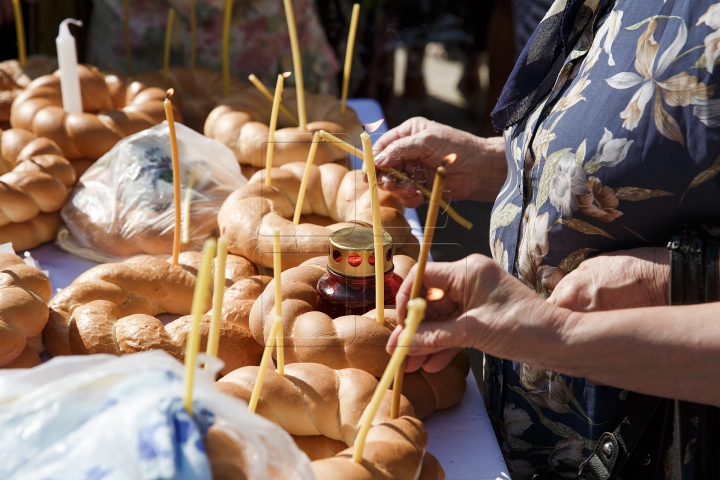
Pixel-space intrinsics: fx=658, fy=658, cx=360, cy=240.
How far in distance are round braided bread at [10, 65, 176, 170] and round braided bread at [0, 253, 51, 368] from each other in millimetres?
550

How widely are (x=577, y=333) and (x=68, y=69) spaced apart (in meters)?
1.31

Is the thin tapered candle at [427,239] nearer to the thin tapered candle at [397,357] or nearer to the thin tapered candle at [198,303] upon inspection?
the thin tapered candle at [397,357]

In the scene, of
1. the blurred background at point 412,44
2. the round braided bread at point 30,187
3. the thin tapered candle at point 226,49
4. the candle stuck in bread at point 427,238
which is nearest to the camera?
the candle stuck in bread at point 427,238

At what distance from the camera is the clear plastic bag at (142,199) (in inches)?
51.6

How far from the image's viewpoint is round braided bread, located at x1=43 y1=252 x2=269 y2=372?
0.91 m

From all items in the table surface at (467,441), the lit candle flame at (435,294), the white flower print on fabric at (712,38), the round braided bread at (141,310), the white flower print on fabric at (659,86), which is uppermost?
the white flower print on fabric at (712,38)

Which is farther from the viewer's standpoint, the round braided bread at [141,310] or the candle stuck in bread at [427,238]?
the round braided bread at [141,310]

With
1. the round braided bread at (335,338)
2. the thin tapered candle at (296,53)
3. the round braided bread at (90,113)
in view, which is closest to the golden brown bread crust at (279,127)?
the thin tapered candle at (296,53)

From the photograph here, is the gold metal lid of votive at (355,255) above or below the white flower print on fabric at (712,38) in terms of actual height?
below

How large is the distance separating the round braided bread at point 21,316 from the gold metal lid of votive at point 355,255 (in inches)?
16.7

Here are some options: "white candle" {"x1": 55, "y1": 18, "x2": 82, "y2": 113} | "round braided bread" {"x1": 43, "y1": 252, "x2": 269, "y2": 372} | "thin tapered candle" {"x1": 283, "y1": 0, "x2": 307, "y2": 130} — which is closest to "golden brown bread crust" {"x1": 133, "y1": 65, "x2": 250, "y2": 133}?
"white candle" {"x1": 55, "y1": 18, "x2": 82, "y2": 113}

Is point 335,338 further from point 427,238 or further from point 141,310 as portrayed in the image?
point 141,310

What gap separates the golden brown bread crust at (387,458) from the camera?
67cm

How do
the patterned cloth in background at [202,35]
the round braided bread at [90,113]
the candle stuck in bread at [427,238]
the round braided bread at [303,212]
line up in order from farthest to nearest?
the patterned cloth in background at [202,35], the round braided bread at [90,113], the round braided bread at [303,212], the candle stuck in bread at [427,238]
